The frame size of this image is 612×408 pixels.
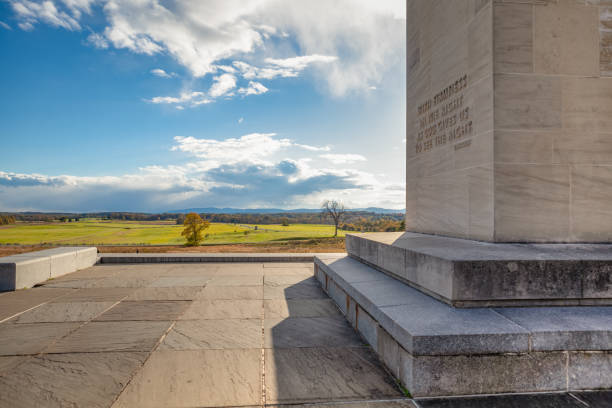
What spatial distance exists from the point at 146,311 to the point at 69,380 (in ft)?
9.20

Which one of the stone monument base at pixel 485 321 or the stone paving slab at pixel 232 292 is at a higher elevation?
the stone monument base at pixel 485 321

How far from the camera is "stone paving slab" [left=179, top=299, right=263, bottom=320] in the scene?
6.26 metres

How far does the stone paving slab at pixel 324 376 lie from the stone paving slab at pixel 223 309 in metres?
1.88

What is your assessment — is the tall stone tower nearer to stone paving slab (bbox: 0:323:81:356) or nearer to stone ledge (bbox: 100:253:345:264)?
stone paving slab (bbox: 0:323:81:356)

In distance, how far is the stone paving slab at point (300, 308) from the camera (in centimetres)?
643

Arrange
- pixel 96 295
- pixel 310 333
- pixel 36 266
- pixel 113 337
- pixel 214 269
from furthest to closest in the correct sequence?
pixel 214 269 < pixel 36 266 < pixel 96 295 < pixel 310 333 < pixel 113 337

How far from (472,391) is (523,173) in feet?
14.1

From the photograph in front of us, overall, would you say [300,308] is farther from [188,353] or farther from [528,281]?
[528,281]

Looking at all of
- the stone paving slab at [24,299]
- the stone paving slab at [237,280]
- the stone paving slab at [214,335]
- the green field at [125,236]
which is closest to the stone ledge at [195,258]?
the stone paving slab at [237,280]

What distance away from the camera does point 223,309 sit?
6.73 m

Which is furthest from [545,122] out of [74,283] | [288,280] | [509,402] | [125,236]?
[125,236]

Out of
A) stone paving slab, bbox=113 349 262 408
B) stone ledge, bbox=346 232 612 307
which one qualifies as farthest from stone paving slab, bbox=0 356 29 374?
stone ledge, bbox=346 232 612 307

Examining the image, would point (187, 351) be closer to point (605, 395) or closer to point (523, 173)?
point (605, 395)

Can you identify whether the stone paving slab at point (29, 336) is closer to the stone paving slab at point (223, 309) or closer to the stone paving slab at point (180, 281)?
the stone paving slab at point (223, 309)
